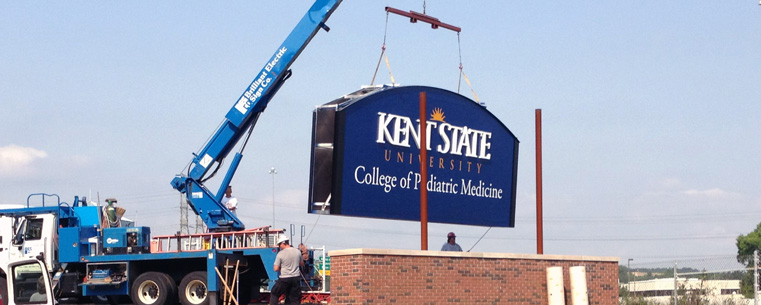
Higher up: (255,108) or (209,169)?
(255,108)

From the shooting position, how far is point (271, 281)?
2102cm

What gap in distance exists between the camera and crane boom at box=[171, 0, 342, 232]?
24.8m

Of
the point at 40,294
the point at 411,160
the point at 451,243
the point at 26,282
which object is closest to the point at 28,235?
the point at 26,282

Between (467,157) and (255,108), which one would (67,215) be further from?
(467,157)

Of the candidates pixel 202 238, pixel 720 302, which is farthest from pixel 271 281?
pixel 720 302

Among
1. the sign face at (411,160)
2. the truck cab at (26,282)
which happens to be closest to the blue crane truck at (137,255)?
the sign face at (411,160)

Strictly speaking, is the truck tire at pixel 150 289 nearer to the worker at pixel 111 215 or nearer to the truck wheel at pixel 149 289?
the truck wheel at pixel 149 289

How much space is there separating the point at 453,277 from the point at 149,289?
817cm

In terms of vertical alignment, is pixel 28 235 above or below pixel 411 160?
Result: below

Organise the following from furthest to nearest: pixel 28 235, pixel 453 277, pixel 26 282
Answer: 1. pixel 28 235
2. pixel 453 277
3. pixel 26 282

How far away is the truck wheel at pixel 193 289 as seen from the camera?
851 inches

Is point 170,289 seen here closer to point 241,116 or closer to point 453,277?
point 241,116

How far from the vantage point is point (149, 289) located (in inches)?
875

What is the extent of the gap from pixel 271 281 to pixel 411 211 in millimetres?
4484
